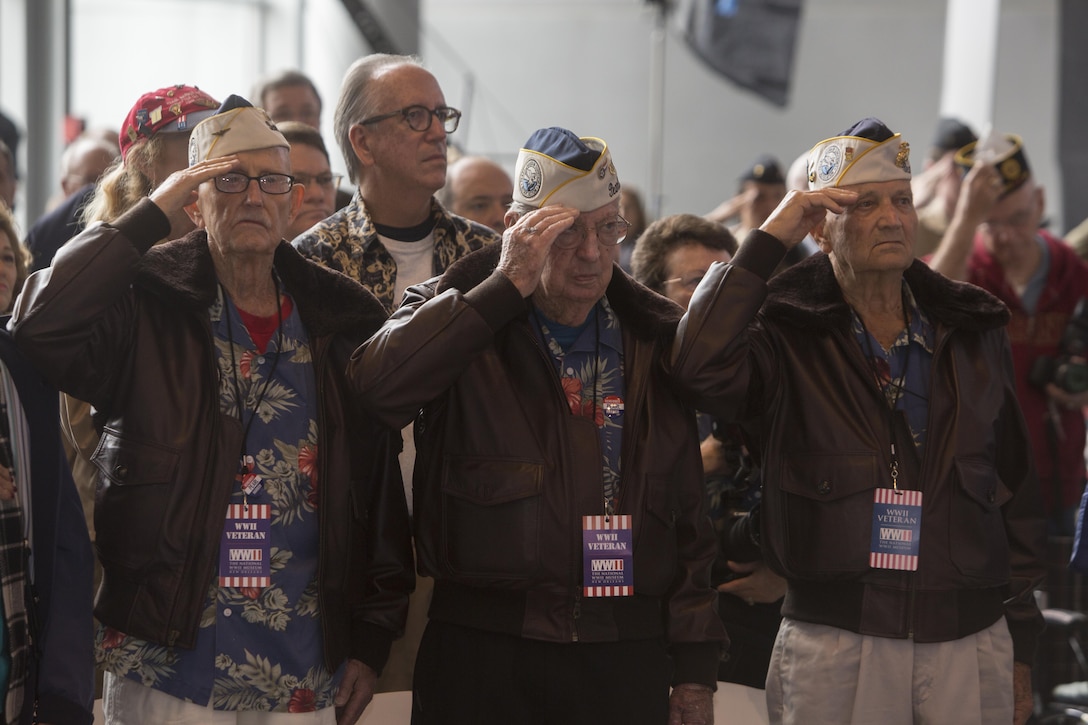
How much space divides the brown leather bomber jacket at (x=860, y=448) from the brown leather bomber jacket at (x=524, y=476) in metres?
0.17

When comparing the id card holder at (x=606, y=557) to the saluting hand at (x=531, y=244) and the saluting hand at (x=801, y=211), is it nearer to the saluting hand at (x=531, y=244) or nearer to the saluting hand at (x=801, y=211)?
the saluting hand at (x=531, y=244)

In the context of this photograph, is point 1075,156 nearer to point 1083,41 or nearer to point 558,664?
point 1083,41

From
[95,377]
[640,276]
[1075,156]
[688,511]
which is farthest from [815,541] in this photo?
[1075,156]

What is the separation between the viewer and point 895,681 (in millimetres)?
2492

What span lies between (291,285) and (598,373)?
24.4 inches

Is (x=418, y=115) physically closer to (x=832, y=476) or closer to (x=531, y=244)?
(x=531, y=244)

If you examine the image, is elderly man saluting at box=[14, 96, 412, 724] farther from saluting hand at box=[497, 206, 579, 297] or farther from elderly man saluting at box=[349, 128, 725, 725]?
saluting hand at box=[497, 206, 579, 297]

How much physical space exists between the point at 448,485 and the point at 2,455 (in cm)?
77

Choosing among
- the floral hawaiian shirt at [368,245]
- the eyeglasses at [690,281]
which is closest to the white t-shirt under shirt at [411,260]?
the floral hawaiian shirt at [368,245]

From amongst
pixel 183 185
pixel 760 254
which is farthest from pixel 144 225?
pixel 760 254

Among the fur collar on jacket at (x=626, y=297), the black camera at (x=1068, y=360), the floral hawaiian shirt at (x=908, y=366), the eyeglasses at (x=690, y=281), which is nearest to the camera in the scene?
the fur collar on jacket at (x=626, y=297)

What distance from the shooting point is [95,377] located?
225 centimetres

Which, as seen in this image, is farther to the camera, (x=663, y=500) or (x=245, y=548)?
(x=663, y=500)

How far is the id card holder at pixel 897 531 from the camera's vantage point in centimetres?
247
